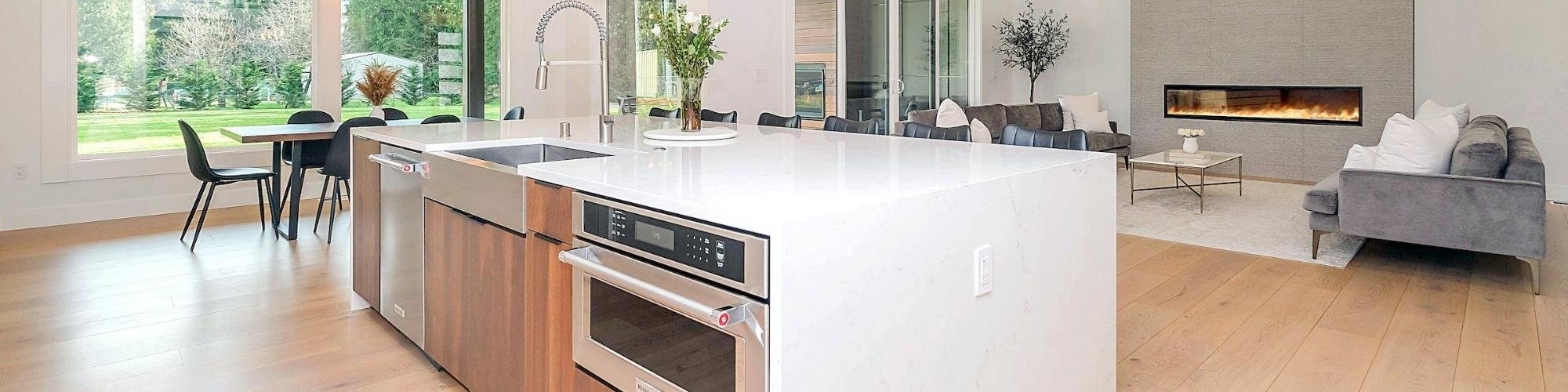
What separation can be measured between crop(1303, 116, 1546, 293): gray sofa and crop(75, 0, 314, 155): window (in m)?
6.71

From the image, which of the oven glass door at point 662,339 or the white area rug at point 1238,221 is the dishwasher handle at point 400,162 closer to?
the oven glass door at point 662,339

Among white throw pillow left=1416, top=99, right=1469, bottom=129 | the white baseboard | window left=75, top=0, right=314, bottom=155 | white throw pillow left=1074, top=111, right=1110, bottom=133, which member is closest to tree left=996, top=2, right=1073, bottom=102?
white throw pillow left=1074, top=111, right=1110, bottom=133

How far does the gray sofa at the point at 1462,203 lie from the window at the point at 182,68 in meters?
6.71

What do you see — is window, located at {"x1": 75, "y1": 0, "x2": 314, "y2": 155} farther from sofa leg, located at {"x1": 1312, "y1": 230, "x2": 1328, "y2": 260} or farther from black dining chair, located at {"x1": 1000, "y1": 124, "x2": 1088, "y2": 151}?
sofa leg, located at {"x1": 1312, "y1": 230, "x2": 1328, "y2": 260}

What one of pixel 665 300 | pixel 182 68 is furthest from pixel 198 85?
pixel 665 300

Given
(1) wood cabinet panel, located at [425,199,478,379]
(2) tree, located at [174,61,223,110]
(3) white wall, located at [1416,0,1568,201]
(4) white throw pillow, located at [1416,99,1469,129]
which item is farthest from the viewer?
(3) white wall, located at [1416,0,1568,201]

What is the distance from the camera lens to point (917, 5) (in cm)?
813

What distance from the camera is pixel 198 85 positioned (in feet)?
19.5

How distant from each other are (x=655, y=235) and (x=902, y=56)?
675 cm

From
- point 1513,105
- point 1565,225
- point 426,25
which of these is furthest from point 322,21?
point 1513,105

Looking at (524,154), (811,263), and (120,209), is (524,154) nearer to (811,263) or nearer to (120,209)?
(811,263)

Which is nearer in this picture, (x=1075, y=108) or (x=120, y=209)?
(x=120, y=209)

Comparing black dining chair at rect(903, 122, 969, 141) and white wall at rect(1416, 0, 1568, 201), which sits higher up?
white wall at rect(1416, 0, 1568, 201)

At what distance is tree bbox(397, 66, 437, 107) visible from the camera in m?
6.85
